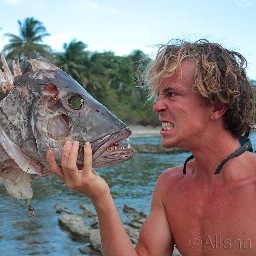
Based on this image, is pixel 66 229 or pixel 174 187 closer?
pixel 174 187

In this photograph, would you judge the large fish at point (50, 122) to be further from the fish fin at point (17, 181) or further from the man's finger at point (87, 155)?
the fish fin at point (17, 181)

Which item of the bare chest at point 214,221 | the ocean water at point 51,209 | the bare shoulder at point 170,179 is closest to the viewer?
the bare chest at point 214,221

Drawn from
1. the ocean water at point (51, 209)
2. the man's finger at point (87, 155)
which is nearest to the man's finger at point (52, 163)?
the man's finger at point (87, 155)

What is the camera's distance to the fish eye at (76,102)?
2.23 meters

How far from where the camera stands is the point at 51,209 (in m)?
12.4

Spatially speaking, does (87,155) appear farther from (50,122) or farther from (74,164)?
(50,122)

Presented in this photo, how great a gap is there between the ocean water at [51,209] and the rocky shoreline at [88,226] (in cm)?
13

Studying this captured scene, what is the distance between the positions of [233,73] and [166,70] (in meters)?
0.43

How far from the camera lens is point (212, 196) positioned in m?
3.02

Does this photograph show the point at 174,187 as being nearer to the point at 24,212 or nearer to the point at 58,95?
the point at 58,95

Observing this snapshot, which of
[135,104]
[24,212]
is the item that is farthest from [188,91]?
[135,104]

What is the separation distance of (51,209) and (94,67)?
42.1 meters

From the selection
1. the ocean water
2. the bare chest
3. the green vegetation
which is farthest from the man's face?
the green vegetation

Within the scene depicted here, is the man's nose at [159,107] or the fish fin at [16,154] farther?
the man's nose at [159,107]
